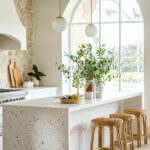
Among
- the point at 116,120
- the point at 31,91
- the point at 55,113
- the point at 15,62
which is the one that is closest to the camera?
the point at 55,113

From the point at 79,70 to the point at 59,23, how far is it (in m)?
0.78

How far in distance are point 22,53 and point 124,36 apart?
2295mm

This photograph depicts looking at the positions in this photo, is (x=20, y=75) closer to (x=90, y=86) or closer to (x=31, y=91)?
(x=31, y=91)

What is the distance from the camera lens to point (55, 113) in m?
4.98

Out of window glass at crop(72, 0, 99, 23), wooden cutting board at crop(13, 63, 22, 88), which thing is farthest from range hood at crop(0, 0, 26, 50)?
window glass at crop(72, 0, 99, 23)

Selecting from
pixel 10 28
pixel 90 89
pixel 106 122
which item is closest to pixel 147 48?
pixel 90 89

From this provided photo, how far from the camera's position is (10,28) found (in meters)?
7.57

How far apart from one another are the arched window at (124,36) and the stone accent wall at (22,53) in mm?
1552

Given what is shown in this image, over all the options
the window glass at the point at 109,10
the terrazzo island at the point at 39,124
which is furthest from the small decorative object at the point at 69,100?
the window glass at the point at 109,10

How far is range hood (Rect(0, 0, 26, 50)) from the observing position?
24.0ft

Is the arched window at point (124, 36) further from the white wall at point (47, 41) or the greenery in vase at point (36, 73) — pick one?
the greenery in vase at point (36, 73)

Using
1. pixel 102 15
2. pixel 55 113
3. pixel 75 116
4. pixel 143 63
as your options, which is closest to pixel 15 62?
pixel 102 15

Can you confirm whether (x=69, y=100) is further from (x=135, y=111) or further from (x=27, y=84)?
(x=27, y=84)

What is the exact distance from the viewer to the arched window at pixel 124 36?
28.0ft
